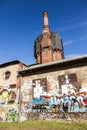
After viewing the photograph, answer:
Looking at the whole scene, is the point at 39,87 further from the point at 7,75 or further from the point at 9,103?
the point at 7,75

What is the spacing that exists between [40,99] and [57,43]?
55.1ft

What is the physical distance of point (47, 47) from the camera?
24.7 m

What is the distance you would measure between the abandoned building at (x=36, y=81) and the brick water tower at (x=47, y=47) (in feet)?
28.9

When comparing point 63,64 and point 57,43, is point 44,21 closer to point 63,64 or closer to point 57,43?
point 57,43

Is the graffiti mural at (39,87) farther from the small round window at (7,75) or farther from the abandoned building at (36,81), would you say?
the small round window at (7,75)

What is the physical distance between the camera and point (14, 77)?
15258 mm

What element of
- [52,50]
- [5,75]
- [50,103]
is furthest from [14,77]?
[52,50]

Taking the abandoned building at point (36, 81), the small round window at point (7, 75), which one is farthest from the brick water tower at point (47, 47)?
the small round window at point (7, 75)

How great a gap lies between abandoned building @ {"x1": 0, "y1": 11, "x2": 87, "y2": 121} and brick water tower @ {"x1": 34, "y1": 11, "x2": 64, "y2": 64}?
8.82 meters

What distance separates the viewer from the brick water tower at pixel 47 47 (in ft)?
80.0

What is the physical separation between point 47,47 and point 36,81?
476 inches

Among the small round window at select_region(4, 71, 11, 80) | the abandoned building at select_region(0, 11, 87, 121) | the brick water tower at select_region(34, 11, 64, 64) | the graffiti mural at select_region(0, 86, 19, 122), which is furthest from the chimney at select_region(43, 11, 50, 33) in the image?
the graffiti mural at select_region(0, 86, 19, 122)

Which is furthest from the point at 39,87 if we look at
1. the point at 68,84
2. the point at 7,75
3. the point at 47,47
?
the point at 47,47

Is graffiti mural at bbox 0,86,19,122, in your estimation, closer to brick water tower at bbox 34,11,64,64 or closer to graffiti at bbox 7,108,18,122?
graffiti at bbox 7,108,18,122
